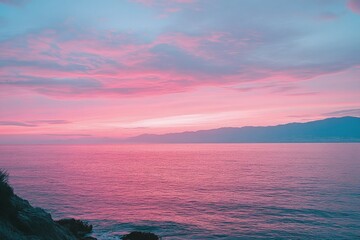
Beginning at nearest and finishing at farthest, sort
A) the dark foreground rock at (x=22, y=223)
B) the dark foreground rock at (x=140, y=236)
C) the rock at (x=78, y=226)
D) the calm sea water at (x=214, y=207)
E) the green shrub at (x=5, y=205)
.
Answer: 1. the dark foreground rock at (x=22, y=223)
2. the green shrub at (x=5, y=205)
3. the dark foreground rock at (x=140, y=236)
4. the rock at (x=78, y=226)
5. the calm sea water at (x=214, y=207)

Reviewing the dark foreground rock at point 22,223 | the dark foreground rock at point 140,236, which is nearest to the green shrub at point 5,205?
the dark foreground rock at point 22,223

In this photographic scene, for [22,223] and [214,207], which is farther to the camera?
[214,207]

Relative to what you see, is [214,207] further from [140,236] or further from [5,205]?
[5,205]

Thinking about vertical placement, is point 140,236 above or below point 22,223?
below

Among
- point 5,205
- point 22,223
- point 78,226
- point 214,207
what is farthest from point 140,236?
point 214,207

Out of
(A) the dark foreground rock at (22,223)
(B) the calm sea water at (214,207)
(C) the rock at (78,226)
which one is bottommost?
(B) the calm sea water at (214,207)

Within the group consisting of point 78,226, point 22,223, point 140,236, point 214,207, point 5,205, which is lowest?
point 214,207

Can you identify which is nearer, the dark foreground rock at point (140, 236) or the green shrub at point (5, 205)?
the green shrub at point (5, 205)

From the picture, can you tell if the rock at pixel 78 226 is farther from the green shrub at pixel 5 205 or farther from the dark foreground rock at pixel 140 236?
the green shrub at pixel 5 205

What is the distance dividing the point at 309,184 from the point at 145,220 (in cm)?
3855

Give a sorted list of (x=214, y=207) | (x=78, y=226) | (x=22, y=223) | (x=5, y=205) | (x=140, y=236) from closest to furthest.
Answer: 1. (x=5, y=205)
2. (x=22, y=223)
3. (x=140, y=236)
4. (x=78, y=226)
5. (x=214, y=207)

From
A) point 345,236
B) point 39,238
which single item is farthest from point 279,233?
point 39,238

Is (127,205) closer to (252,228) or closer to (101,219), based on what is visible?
(101,219)

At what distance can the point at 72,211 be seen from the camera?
4059 centimetres
